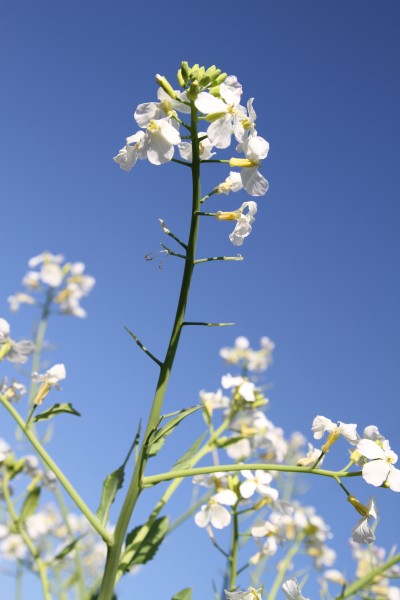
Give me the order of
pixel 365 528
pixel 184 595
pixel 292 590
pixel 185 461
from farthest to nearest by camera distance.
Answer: pixel 184 595, pixel 185 461, pixel 365 528, pixel 292 590

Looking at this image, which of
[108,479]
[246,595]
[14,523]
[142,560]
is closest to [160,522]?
[142,560]

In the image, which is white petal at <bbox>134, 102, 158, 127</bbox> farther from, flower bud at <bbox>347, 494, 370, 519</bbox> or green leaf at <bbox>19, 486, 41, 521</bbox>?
green leaf at <bbox>19, 486, 41, 521</bbox>

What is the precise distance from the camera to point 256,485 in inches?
76.2

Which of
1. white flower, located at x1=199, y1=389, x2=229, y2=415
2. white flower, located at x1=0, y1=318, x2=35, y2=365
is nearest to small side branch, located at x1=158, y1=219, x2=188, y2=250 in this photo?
white flower, located at x1=0, y1=318, x2=35, y2=365

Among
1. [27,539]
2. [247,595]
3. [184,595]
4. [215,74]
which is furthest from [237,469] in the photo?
[27,539]

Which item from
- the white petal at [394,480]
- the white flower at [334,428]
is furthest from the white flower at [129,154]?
the white petal at [394,480]

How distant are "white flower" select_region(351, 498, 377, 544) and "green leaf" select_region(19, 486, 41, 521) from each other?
3.58 ft

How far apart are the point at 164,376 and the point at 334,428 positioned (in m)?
0.39

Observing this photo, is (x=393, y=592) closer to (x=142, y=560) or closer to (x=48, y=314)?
(x=142, y=560)

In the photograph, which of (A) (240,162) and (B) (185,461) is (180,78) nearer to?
(A) (240,162)

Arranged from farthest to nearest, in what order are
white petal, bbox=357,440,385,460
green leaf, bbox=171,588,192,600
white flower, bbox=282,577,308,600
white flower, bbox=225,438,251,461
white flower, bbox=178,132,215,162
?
1. white flower, bbox=225,438,251,461
2. green leaf, bbox=171,588,192,600
3. white flower, bbox=178,132,215,162
4. white petal, bbox=357,440,385,460
5. white flower, bbox=282,577,308,600

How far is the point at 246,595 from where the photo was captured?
127 cm

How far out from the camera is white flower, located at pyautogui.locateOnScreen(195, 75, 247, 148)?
4.08 ft

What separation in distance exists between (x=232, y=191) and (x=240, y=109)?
193 millimetres
